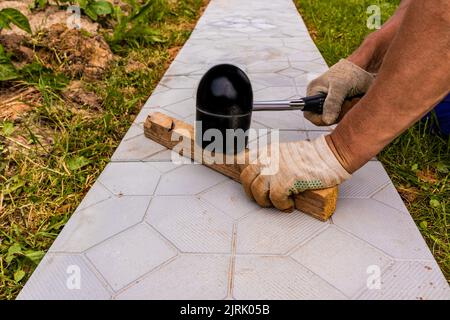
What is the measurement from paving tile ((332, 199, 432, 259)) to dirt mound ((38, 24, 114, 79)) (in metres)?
2.04

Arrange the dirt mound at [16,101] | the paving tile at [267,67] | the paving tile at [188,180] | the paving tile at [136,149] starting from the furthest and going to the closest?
the paving tile at [267,67] → the dirt mound at [16,101] → the paving tile at [136,149] → the paving tile at [188,180]

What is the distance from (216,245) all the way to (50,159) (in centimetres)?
102

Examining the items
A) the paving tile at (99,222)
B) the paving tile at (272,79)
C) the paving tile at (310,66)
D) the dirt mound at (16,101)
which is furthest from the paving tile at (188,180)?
the paving tile at (310,66)

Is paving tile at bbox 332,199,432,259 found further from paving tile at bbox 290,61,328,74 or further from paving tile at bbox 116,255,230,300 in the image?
paving tile at bbox 290,61,328,74

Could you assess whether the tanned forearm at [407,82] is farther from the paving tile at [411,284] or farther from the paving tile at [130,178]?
the paving tile at [130,178]

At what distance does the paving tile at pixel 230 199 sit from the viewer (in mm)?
1592

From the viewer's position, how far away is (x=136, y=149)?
2.08 m

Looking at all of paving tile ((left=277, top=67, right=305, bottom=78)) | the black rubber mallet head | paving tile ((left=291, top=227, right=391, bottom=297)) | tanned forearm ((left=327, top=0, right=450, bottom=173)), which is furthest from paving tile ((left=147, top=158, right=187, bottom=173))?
paving tile ((left=277, top=67, right=305, bottom=78))

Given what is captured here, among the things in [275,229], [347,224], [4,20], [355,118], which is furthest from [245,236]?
[4,20]

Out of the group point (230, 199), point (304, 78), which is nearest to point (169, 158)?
point (230, 199)

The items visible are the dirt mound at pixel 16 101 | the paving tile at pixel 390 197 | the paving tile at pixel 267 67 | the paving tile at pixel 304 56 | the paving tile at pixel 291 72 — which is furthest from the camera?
the paving tile at pixel 304 56

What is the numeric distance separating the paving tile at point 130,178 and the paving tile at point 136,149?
0.20ft

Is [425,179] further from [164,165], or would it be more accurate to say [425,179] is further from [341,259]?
[164,165]

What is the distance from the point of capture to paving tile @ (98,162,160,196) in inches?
68.2
